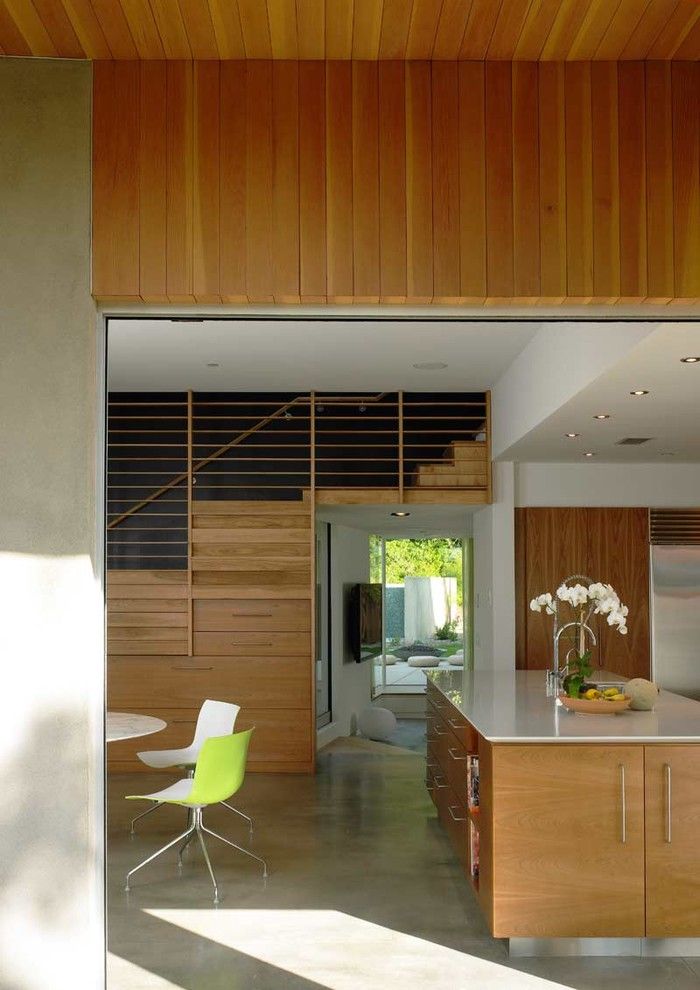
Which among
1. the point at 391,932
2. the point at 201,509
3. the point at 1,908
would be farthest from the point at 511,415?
the point at 1,908

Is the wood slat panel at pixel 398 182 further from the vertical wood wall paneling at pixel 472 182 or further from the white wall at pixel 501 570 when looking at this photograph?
the white wall at pixel 501 570

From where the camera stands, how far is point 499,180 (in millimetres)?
2543

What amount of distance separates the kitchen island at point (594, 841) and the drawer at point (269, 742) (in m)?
4.08

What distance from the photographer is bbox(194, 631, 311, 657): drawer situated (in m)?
8.20

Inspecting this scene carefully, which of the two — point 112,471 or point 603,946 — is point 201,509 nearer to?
point 112,471

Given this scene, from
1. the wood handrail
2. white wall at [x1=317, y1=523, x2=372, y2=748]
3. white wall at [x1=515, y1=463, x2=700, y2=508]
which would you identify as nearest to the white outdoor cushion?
white wall at [x1=317, y1=523, x2=372, y2=748]

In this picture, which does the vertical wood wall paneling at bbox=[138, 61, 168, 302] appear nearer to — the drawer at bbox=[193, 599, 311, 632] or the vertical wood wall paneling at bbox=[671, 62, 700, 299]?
the vertical wood wall paneling at bbox=[671, 62, 700, 299]

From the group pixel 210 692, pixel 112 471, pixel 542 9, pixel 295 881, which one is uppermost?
pixel 542 9

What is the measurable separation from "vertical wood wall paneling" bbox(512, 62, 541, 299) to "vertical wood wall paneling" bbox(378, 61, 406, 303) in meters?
0.28

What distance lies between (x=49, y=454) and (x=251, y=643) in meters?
5.87

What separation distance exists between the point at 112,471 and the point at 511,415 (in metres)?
3.39

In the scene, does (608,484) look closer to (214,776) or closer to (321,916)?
(214,776)

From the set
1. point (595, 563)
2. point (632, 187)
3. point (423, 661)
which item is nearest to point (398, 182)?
point (632, 187)

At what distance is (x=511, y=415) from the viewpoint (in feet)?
23.4
